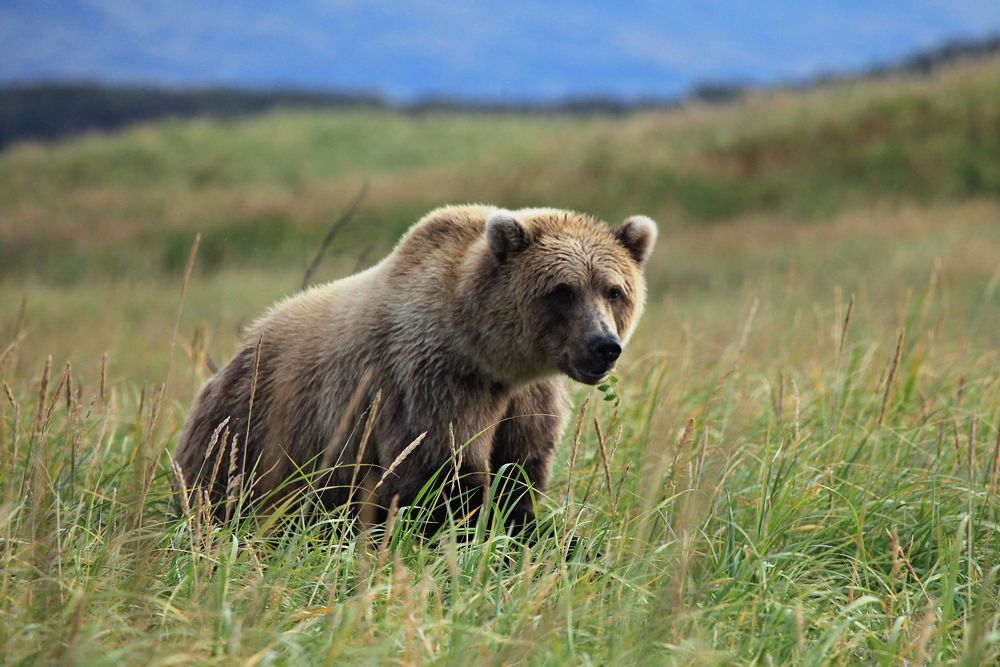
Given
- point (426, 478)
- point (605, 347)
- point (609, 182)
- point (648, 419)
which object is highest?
point (609, 182)

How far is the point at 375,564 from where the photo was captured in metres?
3.14

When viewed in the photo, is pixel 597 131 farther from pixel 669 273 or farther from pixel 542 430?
pixel 542 430

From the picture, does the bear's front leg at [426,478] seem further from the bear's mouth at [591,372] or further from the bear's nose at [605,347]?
the bear's nose at [605,347]

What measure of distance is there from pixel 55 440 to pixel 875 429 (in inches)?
140

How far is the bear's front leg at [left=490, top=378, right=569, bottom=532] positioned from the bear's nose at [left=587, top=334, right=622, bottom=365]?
379 millimetres

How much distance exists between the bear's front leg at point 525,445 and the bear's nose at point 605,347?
1.24 feet

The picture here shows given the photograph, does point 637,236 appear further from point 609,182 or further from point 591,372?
point 609,182

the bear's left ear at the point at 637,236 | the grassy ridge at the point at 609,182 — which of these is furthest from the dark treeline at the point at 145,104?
the bear's left ear at the point at 637,236

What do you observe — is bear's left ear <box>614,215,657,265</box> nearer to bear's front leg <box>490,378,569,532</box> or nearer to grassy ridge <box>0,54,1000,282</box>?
bear's front leg <box>490,378,569,532</box>

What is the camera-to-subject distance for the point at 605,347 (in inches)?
152

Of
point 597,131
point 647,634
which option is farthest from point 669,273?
point 647,634

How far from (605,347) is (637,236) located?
73 cm

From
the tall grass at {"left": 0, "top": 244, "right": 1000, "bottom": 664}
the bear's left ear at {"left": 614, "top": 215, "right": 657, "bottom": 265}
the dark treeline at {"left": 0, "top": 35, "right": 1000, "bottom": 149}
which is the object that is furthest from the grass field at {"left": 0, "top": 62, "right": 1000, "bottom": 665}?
the dark treeline at {"left": 0, "top": 35, "right": 1000, "bottom": 149}

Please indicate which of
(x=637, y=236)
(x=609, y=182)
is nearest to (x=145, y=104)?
(x=609, y=182)
